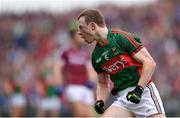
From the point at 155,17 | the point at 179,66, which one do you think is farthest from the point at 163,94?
the point at 155,17

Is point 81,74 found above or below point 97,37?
below

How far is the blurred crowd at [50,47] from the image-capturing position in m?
20.3

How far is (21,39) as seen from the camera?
98.8ft

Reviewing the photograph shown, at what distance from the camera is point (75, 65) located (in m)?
14.2

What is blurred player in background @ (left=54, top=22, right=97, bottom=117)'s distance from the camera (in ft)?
46.0

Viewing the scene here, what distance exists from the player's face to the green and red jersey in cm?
16

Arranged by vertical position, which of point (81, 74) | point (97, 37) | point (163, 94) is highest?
point (97, 37)

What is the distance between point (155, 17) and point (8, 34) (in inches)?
238

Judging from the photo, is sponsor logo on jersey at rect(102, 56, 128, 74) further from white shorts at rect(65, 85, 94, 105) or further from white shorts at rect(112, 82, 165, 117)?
white shorts at rect(65, 85, 94, 105)

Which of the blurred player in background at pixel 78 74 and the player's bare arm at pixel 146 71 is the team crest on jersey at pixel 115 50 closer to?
the player's bare arm at pixel 146 71

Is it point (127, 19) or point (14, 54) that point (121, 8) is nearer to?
point (127, 19)

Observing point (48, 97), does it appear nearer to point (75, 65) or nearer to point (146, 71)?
point (75, 65)

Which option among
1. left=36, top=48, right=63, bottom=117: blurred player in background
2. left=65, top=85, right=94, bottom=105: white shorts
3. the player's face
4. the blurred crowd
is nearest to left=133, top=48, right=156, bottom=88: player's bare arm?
the player's face

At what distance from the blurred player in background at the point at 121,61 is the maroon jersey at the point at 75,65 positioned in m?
5.10
